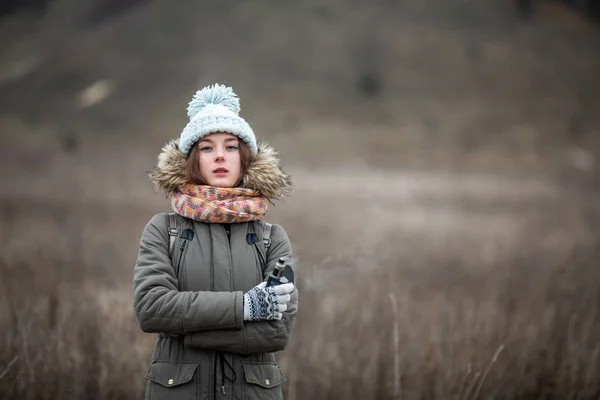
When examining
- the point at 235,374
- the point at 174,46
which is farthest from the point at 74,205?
the point at 235,374

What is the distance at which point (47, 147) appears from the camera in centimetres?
480

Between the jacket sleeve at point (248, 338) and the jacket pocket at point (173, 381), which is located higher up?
the jacket sleeve at point (248, 338)

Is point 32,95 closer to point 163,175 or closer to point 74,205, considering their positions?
point 74,205

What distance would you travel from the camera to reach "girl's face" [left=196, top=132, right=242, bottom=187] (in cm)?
203

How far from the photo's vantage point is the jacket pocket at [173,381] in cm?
185

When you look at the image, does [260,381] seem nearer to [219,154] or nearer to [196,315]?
[196,315]

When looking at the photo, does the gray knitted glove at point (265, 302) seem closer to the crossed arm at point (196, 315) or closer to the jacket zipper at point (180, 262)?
the crossed arm at point (196, 315)

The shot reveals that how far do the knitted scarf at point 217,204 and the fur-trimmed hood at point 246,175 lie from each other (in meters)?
0.04

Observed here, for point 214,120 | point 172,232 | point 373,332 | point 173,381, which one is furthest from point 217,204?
point 373,332

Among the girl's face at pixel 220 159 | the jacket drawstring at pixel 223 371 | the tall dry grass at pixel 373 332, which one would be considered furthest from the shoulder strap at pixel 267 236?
the tall dry grass at pixel 373 332

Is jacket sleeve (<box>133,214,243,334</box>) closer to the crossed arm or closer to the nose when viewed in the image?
the crossed arm

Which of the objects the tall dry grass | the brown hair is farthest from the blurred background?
the brown hair

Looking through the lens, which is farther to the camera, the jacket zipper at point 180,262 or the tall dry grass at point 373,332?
the tall dry grass at point 373,332

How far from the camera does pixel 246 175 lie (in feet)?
6.72
